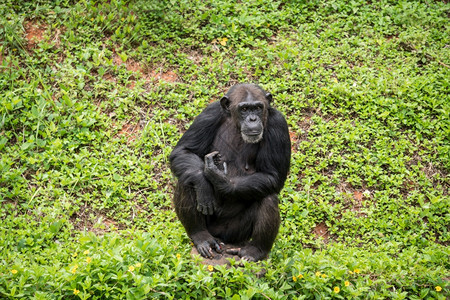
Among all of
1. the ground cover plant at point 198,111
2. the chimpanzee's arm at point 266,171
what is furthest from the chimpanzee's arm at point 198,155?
the ground cover plant at point 198,111

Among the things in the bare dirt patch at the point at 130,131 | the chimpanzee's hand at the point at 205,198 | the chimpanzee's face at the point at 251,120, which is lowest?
the bare dirt patch at the point at 130,131

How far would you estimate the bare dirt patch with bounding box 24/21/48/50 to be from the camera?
9.65 m

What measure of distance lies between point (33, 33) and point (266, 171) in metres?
5.44

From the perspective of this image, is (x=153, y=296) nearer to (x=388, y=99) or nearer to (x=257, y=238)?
(x=257, y=238)

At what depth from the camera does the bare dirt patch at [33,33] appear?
9.65 m

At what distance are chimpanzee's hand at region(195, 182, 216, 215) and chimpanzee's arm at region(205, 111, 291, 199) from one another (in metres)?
0.09

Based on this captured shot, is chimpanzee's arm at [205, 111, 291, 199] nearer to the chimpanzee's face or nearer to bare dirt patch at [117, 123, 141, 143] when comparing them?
the chimpanzee's face

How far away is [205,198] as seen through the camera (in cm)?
617

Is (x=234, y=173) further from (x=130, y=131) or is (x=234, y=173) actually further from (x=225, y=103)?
(x=130, y=131)

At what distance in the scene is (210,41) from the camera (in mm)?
10156

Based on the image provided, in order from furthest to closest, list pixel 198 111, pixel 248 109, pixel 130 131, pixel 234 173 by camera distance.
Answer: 1. pixel 198 111
2. pixel 130 131
3. pixel 234 173
4. pixel 248 109

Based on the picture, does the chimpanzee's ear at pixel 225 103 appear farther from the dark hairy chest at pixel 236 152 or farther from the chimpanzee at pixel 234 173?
the dark hairy chest at pixel 236 152

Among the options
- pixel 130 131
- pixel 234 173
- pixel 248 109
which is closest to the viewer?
pixel 248 109

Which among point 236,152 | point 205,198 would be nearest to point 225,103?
point 236,152
